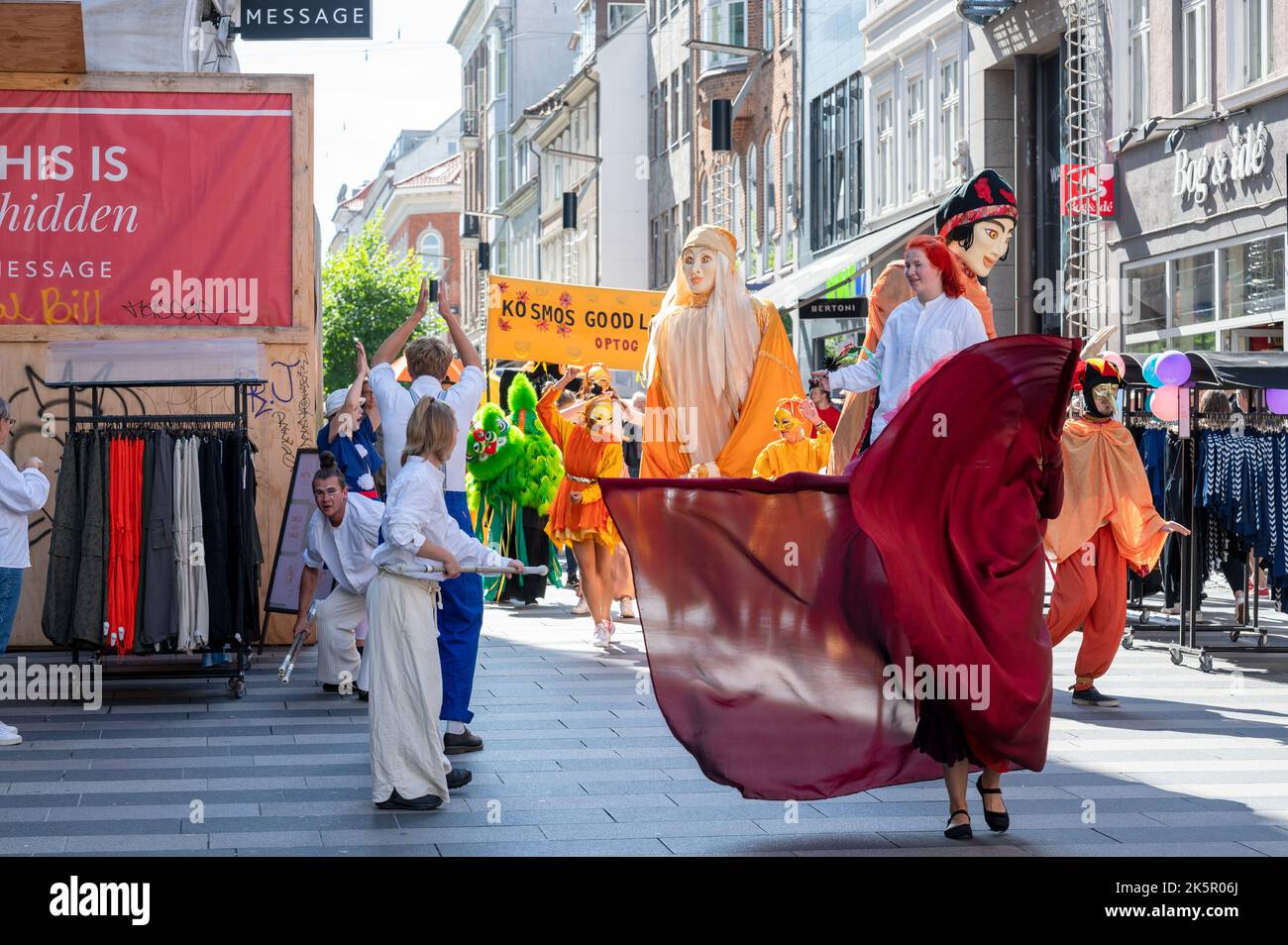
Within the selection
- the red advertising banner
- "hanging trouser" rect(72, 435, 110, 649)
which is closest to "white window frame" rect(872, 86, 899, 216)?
the red advertising banner

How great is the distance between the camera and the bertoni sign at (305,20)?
1536cm

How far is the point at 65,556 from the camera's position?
33.8ft

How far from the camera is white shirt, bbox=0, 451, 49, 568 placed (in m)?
9.08

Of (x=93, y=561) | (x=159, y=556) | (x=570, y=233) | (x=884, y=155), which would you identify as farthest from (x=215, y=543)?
(x=570, y=233)

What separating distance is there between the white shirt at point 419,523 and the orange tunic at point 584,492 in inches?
251

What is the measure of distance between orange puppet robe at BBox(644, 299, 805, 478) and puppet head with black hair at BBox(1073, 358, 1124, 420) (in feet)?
6.41

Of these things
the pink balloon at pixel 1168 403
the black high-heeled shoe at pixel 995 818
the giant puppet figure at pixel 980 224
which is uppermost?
the giant puppet figure at pixel 980 224

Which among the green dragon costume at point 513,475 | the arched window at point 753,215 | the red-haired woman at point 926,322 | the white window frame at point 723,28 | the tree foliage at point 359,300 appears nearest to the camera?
the red-haired woman at point 926,322

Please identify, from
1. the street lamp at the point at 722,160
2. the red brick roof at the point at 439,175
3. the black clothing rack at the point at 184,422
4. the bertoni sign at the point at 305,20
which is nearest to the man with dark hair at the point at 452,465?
the black clothing rack at the point at 184,422

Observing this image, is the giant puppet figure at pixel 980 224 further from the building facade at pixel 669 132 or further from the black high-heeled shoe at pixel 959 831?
the building facade at pixel 669 132

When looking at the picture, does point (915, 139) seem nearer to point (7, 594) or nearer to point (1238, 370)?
point (1238, 370)

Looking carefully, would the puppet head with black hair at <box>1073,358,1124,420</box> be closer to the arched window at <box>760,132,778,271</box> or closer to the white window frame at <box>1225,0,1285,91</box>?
the white window frame at <box>1225,0,1285,91</box>

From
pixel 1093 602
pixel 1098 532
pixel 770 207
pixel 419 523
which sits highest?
pixel 770 207

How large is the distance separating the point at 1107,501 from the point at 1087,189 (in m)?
13.5
